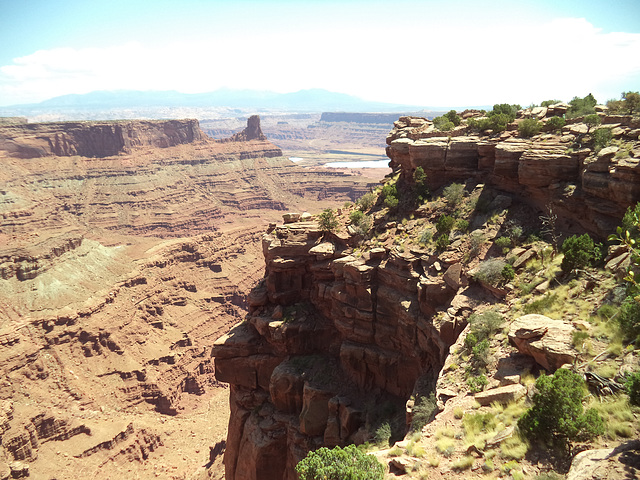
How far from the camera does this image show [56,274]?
6184 centimetres

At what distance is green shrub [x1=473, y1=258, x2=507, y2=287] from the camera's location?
876 inches

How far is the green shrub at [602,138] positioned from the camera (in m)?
22.8

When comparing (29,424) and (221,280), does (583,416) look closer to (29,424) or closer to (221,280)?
(29,424)

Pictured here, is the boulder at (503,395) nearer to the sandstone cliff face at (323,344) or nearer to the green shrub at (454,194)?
the sandstone cliff face at (323,344)

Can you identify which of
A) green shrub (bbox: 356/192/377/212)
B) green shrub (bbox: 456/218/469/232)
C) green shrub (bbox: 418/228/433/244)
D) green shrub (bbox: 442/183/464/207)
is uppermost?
green shrub (bbox: 442/183/464/207)

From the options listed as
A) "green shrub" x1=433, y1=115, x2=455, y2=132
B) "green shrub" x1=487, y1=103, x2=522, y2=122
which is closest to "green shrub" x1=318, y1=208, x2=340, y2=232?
"green shrub" x1=433, y1=115, x2=455, y2=132

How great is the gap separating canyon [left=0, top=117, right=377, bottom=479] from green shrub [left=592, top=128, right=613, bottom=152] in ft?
138

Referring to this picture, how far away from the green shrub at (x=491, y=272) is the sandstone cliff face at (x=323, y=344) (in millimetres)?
1600

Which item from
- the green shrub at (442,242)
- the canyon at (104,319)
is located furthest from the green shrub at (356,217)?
the canyon at (104,319)

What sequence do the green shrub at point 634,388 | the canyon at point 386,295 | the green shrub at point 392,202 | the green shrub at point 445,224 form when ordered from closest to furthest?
1. the green shrub at point 634,388
2. the canyon at point 386,295
3. the green shrub at point 445,224
4. the green shrub at point 392,202

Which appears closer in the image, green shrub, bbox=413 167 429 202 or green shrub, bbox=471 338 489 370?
green shrub, bbox=471 338 489 370

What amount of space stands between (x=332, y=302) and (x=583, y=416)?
20.9 m

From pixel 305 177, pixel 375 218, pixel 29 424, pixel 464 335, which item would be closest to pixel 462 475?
pixel 464 335

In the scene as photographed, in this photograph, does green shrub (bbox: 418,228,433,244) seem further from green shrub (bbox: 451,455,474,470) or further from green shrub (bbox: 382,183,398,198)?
green shrub (bbox: 451,455,474,470)
